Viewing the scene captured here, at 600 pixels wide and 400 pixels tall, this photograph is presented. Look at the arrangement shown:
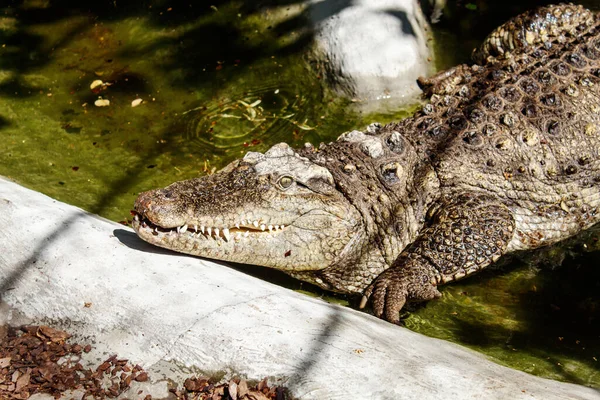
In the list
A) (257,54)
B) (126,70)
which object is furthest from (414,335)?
(126,70)

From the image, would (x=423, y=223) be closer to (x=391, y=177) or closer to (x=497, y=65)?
(x=391, y=177)

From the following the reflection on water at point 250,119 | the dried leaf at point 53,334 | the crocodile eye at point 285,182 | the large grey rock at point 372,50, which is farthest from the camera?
the large grey rock at point 372,50

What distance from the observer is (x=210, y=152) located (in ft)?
20.0

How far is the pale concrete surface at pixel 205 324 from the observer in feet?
11.1

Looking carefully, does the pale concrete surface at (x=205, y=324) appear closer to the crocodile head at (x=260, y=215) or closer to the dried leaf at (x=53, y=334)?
the dried leaf at (x=53, y=334)

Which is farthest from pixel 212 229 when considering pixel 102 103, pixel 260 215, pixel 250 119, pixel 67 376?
pixel 102 103

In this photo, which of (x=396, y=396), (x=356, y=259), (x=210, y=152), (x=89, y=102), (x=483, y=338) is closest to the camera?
(x=396, y=396)

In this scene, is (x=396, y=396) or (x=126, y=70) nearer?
(x=396, y=396)

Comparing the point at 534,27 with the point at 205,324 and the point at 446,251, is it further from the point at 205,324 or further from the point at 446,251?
the point at 205,324

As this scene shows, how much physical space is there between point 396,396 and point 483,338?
52.7 inches

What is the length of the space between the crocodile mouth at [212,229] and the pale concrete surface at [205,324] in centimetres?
13

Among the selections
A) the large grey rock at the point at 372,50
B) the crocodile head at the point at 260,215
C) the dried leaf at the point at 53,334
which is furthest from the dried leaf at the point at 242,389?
the large grey rock at the point at 372,50

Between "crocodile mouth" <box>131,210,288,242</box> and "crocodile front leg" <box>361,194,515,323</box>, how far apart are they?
763mm

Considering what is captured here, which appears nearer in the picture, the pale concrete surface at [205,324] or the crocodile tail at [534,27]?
the pale concrete surface at [205,324]
